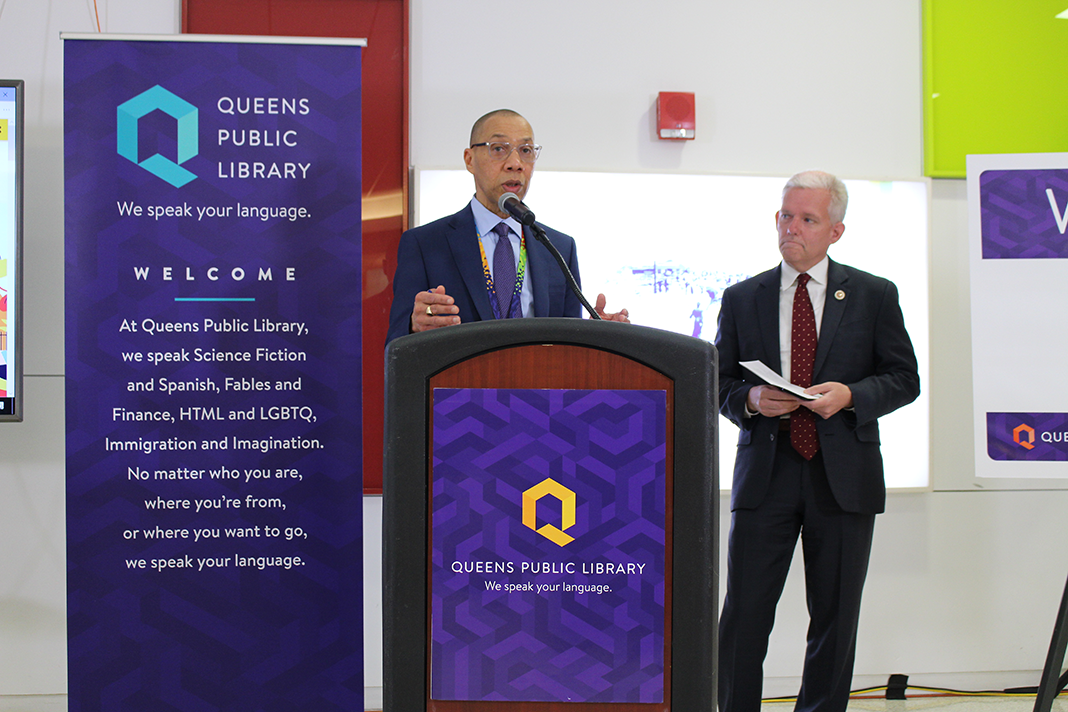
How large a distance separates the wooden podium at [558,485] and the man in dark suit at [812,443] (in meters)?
1.25

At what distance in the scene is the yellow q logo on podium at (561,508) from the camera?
3.24 ft

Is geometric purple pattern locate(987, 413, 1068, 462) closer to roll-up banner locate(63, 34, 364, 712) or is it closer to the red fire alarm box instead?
the red fire alarm box

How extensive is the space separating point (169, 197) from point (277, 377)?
19.4 inches

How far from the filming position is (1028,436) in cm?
233

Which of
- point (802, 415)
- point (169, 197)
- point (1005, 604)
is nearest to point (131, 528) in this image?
point (169, 197)

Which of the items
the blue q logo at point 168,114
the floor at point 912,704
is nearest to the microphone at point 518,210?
the blue q logo at point 168,114

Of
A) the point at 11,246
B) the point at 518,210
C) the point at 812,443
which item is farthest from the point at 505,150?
the point at 11,246

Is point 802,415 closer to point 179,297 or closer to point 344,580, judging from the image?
point 344,580

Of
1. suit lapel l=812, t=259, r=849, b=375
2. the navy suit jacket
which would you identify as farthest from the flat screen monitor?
suit lapel l=812, t=259, r=849, b=375

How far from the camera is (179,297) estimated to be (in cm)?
184

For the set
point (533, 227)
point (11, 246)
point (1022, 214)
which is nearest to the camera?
point (533, 227)

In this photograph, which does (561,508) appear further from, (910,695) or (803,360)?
(910,695)

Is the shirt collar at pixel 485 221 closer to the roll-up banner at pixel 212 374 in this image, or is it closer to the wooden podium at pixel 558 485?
the roll-up banner at pixel 212 374

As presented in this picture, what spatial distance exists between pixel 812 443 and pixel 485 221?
3.71ft
